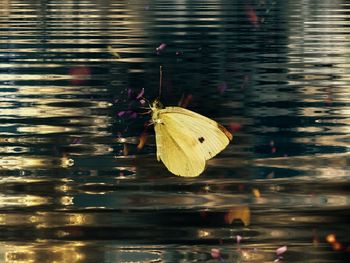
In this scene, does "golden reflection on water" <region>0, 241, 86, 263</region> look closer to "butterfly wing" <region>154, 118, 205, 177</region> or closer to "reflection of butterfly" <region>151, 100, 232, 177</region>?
"reflection of butterfly" <region>151, 100, 232, 177</region>

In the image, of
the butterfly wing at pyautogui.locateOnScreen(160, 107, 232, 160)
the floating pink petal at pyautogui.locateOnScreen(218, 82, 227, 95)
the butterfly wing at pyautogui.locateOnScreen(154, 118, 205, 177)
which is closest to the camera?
the butterfly wing at pyautogui.locateOnScreen(160, 107, 232, 160)

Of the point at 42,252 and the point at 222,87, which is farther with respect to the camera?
the point at 222,87

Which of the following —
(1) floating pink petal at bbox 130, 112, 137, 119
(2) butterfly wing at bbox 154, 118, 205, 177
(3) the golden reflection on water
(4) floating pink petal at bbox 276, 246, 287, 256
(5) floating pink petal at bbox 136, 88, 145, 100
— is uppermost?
(5) floating pink petal at bbox 136, 88, 145, 100

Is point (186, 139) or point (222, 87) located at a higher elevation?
point (222, 87)

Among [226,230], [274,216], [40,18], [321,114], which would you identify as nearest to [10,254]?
[226,230]

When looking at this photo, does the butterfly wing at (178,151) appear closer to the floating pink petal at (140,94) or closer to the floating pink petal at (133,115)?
the floating pink petal at (133,115)

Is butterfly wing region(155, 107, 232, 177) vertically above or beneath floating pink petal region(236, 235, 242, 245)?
above

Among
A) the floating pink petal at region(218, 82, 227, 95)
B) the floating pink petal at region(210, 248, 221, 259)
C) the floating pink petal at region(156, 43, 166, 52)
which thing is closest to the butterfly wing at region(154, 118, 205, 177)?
the floating pink petal at region(210, 248, 221, 259)

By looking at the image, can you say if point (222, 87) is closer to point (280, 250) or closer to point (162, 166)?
point (162, 166)

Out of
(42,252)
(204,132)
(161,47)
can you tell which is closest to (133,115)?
(204,132)
